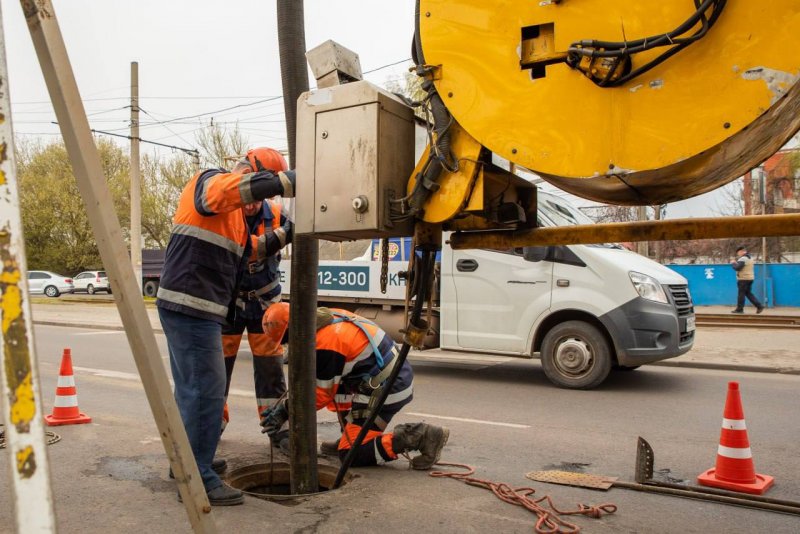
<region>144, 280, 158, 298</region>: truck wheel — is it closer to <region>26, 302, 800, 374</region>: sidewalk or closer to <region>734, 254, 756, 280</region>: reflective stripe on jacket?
<region>26, 302, 800, 374</region>: sidewalk

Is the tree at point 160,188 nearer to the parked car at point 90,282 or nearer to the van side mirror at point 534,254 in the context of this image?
the parked car at point 90,282

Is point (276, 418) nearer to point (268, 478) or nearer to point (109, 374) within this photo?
point (268, 478)

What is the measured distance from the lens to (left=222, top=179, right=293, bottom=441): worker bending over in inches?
178

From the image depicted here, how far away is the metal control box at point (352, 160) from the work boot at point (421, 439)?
176 centimetres

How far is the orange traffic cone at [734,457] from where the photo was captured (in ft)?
12.9

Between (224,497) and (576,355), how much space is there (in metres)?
4.61

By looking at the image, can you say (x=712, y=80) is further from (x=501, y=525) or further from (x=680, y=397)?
(x=680, y=397)

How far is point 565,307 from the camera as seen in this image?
7.08 m

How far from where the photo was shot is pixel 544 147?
2412mm

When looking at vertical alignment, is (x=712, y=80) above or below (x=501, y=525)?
above

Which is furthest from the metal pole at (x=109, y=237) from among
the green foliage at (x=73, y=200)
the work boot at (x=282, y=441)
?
the green foliage at (x=73, y=200)

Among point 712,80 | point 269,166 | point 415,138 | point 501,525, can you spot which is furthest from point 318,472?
point 712,80

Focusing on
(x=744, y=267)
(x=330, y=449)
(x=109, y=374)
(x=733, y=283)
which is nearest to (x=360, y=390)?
(x=330, y=449)

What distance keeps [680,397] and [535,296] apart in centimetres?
180
